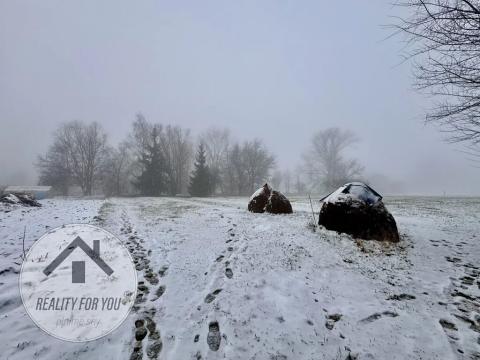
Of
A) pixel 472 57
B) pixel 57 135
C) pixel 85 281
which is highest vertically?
pixel 57 135

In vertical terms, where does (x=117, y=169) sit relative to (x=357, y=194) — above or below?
above

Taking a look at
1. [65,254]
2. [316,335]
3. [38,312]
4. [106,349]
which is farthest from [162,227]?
[316,335]

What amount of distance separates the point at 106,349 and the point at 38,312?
4.63ft

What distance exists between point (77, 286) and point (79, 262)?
907mm

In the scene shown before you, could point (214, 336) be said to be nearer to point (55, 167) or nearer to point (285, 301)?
point (285, 301)

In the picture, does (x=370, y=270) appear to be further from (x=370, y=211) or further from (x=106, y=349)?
(x=106, y=349)

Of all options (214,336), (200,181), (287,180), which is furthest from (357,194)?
(287,180)

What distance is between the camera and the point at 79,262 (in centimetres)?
460

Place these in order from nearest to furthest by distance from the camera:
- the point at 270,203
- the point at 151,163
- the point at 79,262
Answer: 1. the point at 79,262
2. the point at 270,203
3. the point at 151,163

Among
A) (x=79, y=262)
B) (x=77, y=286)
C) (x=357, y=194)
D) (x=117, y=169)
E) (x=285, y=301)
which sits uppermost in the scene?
(x=117, y=169)

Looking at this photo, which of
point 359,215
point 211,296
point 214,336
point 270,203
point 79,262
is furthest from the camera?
point 270,203

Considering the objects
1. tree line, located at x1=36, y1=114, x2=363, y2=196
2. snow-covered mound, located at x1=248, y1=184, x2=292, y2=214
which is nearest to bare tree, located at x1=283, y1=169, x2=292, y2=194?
tree line, located at x1=36, y1=114, x2=363, y2=196

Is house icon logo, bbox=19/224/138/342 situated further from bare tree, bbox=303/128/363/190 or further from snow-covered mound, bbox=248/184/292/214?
bare tree, bbox=303/128/363/190

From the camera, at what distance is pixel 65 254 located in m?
4.86
